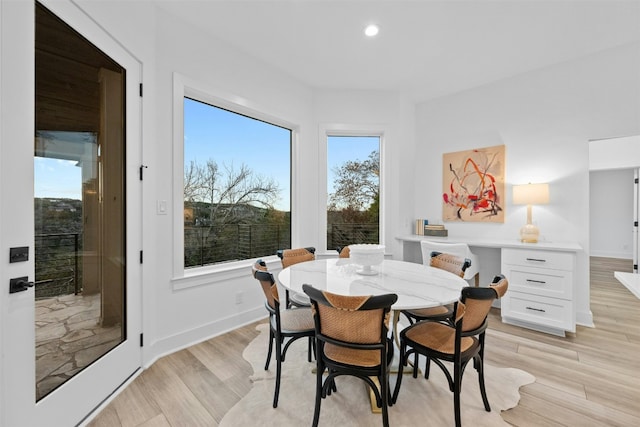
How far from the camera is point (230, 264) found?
2990mm

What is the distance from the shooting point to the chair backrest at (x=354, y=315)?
130 cm

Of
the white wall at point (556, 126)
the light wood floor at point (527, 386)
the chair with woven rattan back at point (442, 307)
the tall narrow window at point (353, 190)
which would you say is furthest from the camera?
the tall narrow window at point (353, 190)

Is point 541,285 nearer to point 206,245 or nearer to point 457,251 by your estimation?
point 457,251

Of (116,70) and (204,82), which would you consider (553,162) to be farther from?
(116,70)

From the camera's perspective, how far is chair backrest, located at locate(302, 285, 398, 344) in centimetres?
130

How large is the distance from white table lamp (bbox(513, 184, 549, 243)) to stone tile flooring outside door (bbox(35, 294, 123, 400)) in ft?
13.6

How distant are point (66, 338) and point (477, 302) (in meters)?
2.36

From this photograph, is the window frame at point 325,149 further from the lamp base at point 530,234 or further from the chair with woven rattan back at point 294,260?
the lamp base at point 530,234

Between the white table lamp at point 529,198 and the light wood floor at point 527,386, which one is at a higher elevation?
the white table lamp at point 529,198

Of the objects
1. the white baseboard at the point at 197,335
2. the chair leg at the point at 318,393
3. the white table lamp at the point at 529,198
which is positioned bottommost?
the white baseboard at the point at 197,335

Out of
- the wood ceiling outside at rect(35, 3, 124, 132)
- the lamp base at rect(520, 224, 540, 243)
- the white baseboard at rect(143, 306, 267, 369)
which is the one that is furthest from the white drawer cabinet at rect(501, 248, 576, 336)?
the wood ceiling outside at rect(35, 3, 124, 132)

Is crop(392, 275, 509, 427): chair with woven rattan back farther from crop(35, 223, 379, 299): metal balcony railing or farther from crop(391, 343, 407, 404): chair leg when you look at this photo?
crop(35, 223, 379, 299): metal balcony railing

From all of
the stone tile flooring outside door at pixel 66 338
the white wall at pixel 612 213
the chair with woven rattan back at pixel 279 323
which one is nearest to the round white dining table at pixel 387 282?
the chair with woven rattan back at pixel 279 323

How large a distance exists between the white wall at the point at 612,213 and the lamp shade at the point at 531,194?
4.62 m
